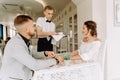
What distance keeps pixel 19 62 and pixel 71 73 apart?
0.41 meters

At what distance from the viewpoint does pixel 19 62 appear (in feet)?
4.49

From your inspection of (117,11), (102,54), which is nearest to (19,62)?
(102,54)

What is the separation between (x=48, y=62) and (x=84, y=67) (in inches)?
13.6

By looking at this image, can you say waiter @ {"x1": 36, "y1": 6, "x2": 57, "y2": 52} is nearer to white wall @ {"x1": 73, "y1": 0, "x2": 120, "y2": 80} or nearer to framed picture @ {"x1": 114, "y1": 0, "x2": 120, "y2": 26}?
white wall @ {"x1": 73, "y1": 0, "x2": 120, "y2": 80}

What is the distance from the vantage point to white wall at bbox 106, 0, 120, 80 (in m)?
3.68

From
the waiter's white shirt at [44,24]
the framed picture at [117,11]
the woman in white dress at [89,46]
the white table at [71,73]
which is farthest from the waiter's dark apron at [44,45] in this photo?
the framed picture at [117,11]

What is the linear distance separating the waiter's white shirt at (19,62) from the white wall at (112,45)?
2515 mm

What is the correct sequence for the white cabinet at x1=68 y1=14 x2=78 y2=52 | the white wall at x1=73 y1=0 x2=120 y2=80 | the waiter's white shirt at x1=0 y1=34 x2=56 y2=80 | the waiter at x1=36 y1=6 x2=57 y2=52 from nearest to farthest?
the waiter's white shirt at x1=0 y1=34 x2=56 y2=80 → the waiter at x1=36 y1=6 x2=57 y2=52 → the white wall at x1=73 y1=0 x2=120 y2=80 → the white cabinet at x1=68 y1=14 x2=78 y2=52

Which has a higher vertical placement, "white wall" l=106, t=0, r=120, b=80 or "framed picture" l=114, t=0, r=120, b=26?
"framed picture" l=114, t=0, r=120, b=26

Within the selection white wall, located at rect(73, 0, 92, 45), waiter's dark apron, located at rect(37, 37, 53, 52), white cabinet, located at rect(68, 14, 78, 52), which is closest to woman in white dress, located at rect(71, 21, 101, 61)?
waiter's dark apron, located at rect(37, 37, 53, 52)

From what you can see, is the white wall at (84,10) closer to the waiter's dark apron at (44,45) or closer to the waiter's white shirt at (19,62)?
the waiter's dark apron at (44,45)

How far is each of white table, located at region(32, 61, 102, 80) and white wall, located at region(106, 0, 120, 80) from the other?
212 centimetres

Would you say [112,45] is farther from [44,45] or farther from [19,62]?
[19,62]

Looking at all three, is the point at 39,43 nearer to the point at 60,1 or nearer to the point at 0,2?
the point at 60,1
